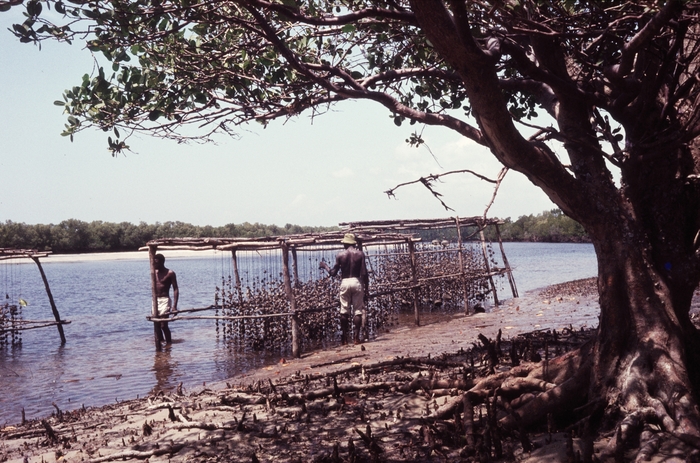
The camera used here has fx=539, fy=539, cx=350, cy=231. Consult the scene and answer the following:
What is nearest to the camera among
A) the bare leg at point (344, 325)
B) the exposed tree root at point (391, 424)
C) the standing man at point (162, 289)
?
the exposed tree root at point (391, 424)

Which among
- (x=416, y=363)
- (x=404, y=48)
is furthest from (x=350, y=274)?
(x=404, y=48)

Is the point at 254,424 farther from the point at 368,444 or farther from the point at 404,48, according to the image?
the point at 404,48

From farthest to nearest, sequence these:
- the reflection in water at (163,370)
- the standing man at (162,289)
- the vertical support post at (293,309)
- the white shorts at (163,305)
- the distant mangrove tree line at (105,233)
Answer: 1. the distant mangrove tree line at (105,233)
2. the white shorts at (163,305)
3. the standing man at (162,289)
4. the vertical support post at (293,309)
5. the reflection in water at (163,370)

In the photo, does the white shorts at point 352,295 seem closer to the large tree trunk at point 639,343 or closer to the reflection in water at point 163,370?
the reflection in water at point 163,370

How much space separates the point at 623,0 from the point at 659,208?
195 centimetres

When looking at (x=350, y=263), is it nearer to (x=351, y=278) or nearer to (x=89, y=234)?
(x=351, y=278)

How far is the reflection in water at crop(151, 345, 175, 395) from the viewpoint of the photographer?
32.2 feet

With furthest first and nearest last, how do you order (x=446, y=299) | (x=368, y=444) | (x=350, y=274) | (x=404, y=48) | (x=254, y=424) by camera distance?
(x=446, y=299) → (x=350, y=274) → (x=404, y=48) → (x=254, y=424) → (x=368, y=444)

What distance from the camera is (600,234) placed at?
4523 mm

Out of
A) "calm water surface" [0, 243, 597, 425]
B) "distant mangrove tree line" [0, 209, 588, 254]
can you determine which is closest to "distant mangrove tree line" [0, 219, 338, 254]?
"distant mangrove tree line" [0, 209, 588, 254]

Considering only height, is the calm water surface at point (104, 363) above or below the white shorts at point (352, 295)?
below

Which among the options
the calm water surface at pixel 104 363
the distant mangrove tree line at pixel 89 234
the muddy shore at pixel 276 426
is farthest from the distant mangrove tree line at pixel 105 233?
the muddy shore at pixel 276 426

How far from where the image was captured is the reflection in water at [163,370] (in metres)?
9.82

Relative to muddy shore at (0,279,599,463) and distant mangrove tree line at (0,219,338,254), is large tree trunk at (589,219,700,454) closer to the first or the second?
muddy shore at (0,279,599,463)
